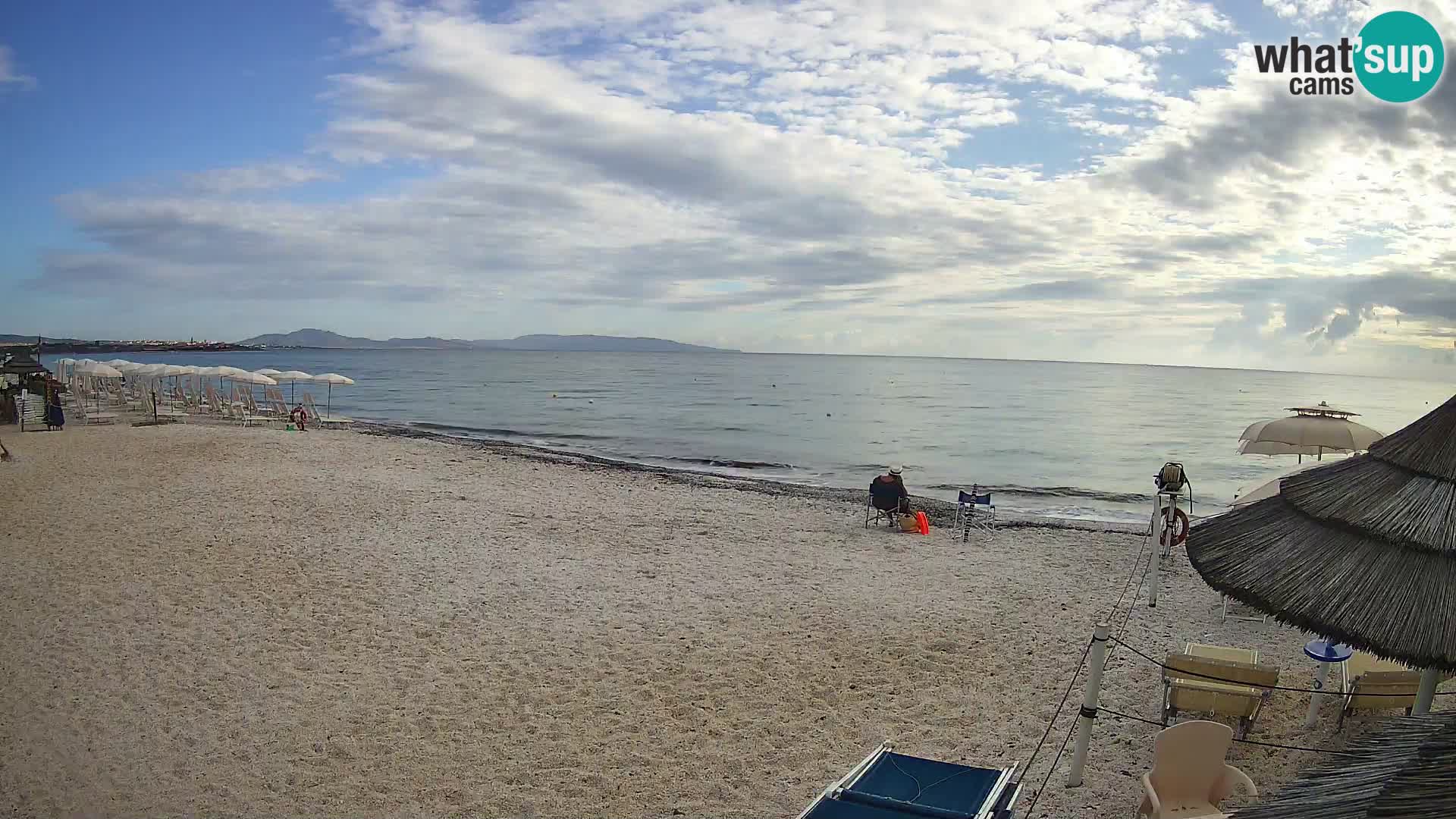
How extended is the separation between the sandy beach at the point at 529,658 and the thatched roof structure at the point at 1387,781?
306cm

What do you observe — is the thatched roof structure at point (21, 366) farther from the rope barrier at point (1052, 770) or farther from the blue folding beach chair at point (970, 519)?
the rope barrier at point (1052, 770)

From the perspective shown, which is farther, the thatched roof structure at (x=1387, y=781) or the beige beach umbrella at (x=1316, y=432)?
the beige beach umbrella at (x=1316, y=432)

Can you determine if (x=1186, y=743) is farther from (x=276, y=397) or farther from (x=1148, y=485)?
(x=276, y=397)

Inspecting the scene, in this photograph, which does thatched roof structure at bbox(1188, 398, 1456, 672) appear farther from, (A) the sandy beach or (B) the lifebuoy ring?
(B) the lifebuoy ring

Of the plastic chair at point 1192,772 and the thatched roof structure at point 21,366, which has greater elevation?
the thatched roof structure at point 21,366

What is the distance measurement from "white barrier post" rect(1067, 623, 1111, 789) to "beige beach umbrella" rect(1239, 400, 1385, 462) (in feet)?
24.9

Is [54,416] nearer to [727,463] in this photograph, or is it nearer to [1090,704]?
[727,463]

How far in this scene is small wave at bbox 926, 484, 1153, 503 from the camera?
805 inches

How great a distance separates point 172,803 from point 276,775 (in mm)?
525

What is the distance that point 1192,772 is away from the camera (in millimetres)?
4574

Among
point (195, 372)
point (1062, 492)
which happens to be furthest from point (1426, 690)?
point (195, 372)

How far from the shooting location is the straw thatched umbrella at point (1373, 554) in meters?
3.87

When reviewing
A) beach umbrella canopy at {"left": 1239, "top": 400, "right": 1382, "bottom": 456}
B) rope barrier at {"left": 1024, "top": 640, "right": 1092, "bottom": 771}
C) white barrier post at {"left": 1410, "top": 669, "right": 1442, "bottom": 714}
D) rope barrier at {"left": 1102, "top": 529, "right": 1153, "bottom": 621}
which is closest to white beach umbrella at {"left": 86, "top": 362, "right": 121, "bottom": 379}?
rope barrier at {"left": 1102, "top": 529, "right": 1153, "bottom": 621}

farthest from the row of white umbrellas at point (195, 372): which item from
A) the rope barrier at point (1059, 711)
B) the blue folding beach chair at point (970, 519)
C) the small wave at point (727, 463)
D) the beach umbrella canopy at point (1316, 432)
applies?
the rope barrier at point (1059, 711)
